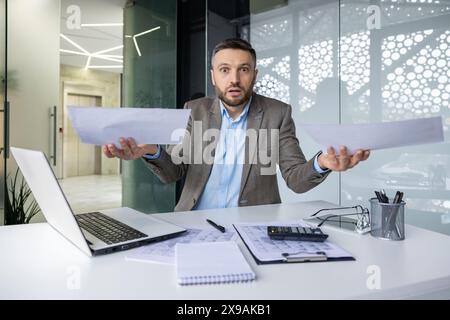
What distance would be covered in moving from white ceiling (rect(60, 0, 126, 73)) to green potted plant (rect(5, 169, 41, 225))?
2.14 m

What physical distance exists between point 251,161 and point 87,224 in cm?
92

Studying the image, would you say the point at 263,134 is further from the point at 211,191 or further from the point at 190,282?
the point at 190,282

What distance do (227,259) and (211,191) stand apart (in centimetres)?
99

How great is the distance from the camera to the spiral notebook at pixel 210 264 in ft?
2.28

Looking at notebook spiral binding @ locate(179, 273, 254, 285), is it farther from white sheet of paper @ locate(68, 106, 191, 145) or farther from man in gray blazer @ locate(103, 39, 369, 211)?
man in gray blazer @ locate(103, 39, 369, 211)

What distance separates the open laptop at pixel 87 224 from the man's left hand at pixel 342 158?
0.56 meters

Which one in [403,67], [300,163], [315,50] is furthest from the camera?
[315,50]

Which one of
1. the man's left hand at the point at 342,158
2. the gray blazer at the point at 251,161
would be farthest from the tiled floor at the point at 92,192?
the man's left hand at the point at 342,158

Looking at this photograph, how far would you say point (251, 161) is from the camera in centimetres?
179

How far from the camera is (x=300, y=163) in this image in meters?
1.72

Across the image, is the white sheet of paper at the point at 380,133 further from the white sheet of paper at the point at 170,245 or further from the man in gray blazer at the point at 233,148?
the man in gray blazer at the point at 233,148
